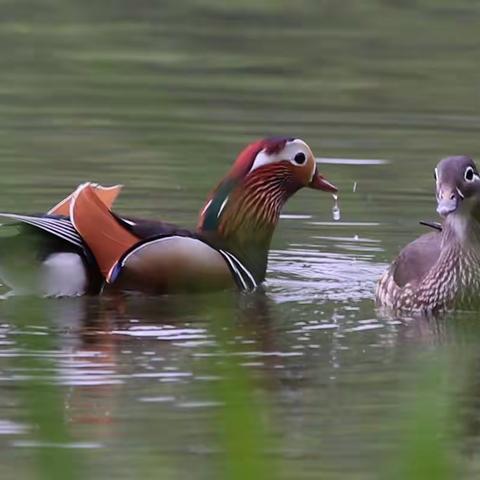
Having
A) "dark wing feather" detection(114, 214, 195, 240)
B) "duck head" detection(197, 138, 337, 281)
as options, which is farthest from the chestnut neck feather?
"dark wing feather" detection(114, 214, 195, 240)

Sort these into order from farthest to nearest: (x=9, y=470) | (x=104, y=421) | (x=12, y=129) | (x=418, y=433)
Result: (x=12, y=129), (x=104, y=421), (x=9, y=470), (x=418, y=433)

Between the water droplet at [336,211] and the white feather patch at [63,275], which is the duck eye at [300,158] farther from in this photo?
the white feather patch at [63,275]

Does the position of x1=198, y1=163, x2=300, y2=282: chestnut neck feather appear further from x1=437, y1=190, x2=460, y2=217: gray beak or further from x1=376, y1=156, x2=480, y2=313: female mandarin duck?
x1=437, y1=190, x2=460, y2=217: gray beak

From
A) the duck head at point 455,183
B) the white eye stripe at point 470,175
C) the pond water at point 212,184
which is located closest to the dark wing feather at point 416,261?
the pond water at point 212,184

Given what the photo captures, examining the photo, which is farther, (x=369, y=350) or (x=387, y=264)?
(x=387, y=264)

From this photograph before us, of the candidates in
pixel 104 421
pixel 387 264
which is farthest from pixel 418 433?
pixel 387 264

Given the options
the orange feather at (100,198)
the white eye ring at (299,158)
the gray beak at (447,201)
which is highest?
the white eye ring at (299,158)

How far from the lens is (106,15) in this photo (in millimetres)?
19547

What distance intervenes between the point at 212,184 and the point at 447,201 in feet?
11.2

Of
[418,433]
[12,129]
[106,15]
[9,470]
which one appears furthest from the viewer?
[106,15]

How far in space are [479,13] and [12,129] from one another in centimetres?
784

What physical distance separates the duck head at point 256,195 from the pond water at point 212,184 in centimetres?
24

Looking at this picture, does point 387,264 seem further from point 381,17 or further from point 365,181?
point 381,17

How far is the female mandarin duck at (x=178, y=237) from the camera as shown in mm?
8898
